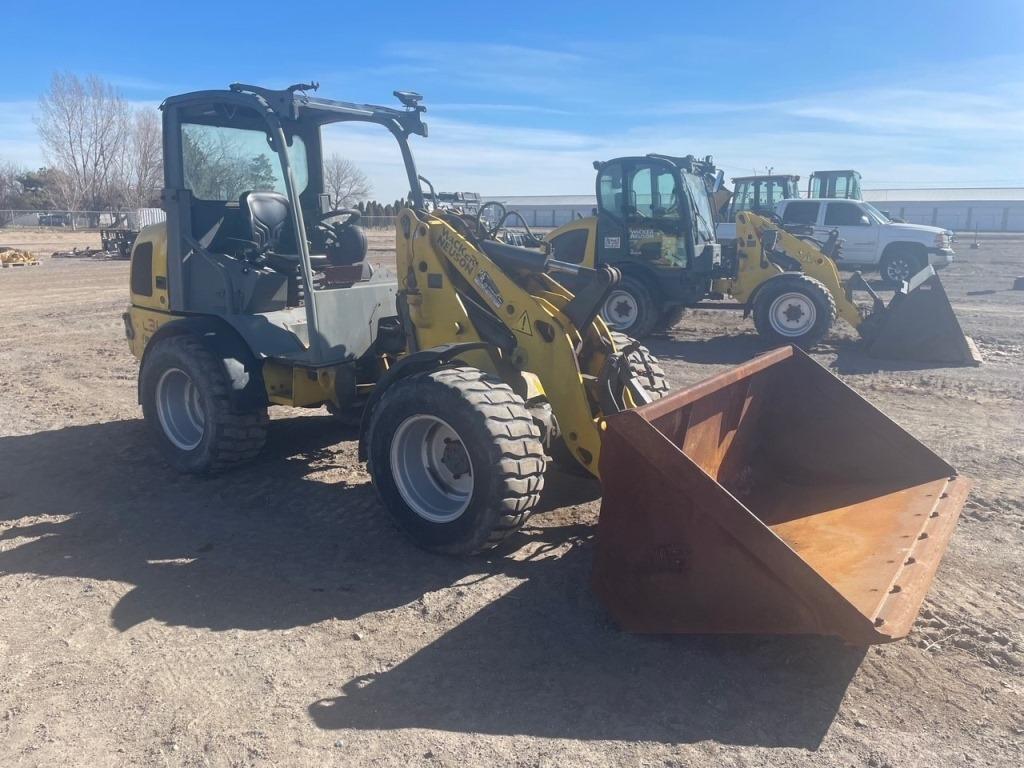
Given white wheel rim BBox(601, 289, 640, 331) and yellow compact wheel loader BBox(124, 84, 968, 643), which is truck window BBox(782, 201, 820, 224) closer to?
white wheel rim BBox(601, 289, 640, 331)

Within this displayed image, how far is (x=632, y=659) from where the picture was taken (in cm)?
356

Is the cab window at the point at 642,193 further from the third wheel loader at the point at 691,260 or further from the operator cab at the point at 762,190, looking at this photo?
the operator cab at the point at 762,190

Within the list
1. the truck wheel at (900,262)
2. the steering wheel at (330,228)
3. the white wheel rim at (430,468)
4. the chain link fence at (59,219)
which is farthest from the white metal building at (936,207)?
the white wheel rim at (430,468)

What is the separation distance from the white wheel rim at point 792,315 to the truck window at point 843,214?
11141mm

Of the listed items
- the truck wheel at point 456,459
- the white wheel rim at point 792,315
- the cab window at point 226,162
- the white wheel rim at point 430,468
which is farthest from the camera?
the white wheel rim at point 792,315

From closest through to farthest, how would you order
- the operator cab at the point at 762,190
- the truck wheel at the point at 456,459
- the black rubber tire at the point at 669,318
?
the truck wheel at the point at 456,459 < the black rubber tire at the point at 669,318 < the operator cab at the point at 762,190

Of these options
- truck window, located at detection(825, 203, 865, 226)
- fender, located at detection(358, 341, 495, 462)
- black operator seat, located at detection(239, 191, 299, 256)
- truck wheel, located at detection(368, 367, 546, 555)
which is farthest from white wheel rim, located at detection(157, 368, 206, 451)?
truck window, located at detection(825, 203, 865, 226)

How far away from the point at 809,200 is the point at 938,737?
20.4 m

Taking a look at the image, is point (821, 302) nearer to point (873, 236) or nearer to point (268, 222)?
point (268, 222)

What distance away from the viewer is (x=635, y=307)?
1227cm

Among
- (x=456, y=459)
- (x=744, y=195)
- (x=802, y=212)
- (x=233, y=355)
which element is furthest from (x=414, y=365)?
(x=744, y=195)

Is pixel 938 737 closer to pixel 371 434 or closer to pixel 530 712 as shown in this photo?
pixel 530 712

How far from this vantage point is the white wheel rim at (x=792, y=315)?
11.5 m

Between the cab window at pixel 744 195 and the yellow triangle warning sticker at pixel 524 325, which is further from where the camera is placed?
the cab window at pixel 744 195
